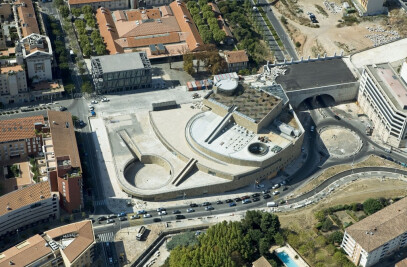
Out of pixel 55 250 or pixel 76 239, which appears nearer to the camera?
pixel 55 250

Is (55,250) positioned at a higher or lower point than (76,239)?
lower

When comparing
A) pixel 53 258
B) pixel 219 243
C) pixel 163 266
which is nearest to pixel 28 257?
pixel 53 258

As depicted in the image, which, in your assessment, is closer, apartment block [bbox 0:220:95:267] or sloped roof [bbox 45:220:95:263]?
apartment block [bbox 0:220:95:267]

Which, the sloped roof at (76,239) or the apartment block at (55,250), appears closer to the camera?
the apartment block at (55,250)

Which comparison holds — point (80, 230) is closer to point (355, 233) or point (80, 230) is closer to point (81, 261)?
point (81, 261)

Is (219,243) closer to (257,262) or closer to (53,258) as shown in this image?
(257,262)

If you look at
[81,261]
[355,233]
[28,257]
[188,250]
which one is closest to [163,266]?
[188,250]
